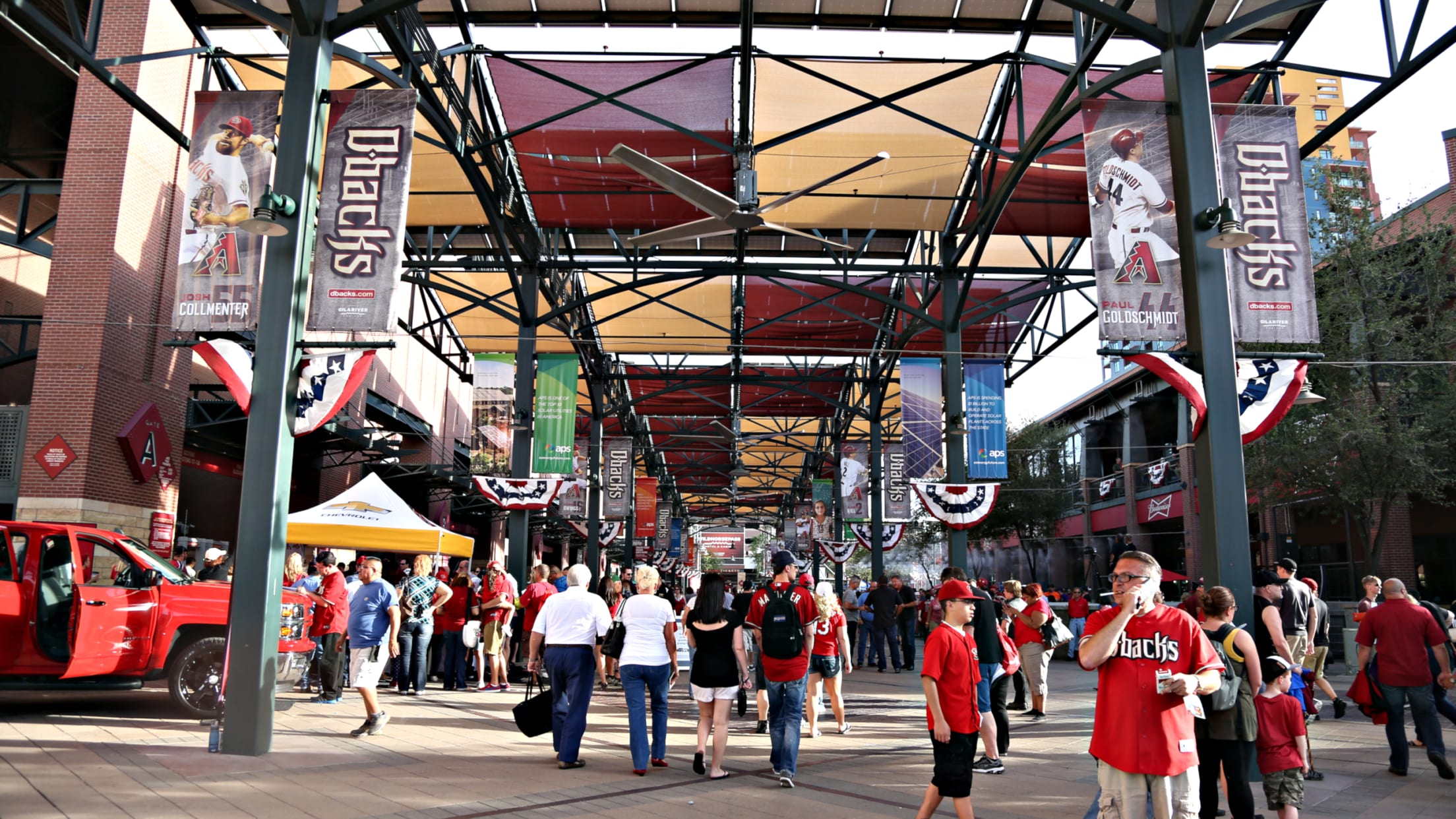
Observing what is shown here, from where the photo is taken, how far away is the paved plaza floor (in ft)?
22.1

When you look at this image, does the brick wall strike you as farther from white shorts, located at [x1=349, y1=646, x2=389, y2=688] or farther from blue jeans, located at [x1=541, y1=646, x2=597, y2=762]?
blue jeans, located at [x1=541, y1=646, x2=597, y2=762]

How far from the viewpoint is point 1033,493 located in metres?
45.3

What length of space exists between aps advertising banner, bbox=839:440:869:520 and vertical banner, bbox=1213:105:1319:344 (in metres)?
20.3

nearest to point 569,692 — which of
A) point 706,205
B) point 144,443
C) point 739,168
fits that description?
point 706,205

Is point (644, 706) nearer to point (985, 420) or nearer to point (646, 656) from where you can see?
point (646, 656)

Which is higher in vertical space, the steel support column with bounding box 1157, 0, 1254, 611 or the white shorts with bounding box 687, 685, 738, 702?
the steel support column with bounding box 1157, 0, 1254, 611

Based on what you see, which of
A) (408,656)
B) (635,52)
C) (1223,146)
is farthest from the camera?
(635,52)

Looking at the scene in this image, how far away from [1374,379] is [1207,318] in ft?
49.5

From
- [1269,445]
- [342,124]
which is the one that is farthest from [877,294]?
[342,124]

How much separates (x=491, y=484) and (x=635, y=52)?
833cm

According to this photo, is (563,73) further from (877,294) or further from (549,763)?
(549,763)

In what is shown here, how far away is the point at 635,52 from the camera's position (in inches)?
620

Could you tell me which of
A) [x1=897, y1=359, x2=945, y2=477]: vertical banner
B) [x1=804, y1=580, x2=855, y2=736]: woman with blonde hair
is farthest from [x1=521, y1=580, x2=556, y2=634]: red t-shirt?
[x1=897, y1=359, x2=945, y2=477]: vertical banner

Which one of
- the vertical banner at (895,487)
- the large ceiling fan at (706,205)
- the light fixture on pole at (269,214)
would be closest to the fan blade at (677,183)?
the large ceiling fan at (706,205)
